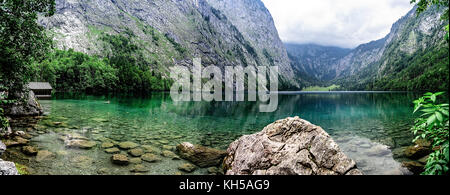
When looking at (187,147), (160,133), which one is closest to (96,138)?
(160,133)

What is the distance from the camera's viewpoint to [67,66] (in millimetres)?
108312

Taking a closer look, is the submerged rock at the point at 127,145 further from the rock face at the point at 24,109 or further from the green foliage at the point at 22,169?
the rock face at the point at 24,109

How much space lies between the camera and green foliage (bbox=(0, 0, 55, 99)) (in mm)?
14492

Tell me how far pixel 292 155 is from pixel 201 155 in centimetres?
729

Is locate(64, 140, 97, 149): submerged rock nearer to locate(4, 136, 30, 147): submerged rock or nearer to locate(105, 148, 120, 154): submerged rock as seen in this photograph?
locate(105, 148, 120, 154): submerged rock

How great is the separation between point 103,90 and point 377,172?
135728 millimetres

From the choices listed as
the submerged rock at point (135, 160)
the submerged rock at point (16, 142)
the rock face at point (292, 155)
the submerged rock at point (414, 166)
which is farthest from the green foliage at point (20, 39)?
the submerged rock at point (414, 166)

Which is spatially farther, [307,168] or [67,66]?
[67,66]

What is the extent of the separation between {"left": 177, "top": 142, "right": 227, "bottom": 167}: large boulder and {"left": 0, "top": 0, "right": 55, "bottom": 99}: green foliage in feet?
42.5

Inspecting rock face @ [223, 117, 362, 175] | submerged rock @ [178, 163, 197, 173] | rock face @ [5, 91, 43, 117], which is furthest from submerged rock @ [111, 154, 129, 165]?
rock face @ [5, 91, 43, 117]

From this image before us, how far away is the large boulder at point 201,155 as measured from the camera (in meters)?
14.3
